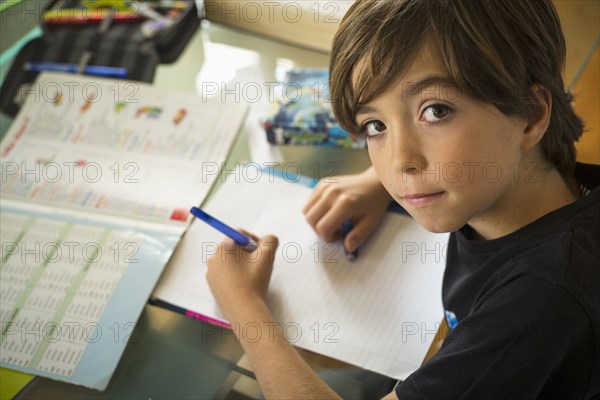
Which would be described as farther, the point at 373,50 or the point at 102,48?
the point at 102,48

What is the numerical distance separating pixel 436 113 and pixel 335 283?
1.00 feet

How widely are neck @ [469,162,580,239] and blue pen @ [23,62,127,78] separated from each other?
29.7 inches

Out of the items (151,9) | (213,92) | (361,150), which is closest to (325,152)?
(361,150)

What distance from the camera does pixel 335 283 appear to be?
82 centimetres

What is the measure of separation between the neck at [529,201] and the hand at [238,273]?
0.29 meters

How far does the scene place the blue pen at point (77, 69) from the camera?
3.76 ft

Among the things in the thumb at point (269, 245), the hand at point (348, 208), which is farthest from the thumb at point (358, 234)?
the thumb at point (269, 245)

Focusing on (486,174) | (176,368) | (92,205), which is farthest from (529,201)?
(92,205)

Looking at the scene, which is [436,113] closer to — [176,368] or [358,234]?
[358,234]

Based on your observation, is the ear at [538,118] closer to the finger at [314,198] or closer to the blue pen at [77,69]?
the finger at [314,198]

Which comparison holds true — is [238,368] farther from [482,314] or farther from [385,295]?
[482,314]

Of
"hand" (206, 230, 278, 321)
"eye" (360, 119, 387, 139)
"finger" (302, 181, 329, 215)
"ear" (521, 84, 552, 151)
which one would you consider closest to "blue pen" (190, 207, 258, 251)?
"hand" (206, 230, 278, 321)

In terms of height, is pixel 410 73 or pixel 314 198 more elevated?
pixel 410 73

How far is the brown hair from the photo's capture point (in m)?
0.60
